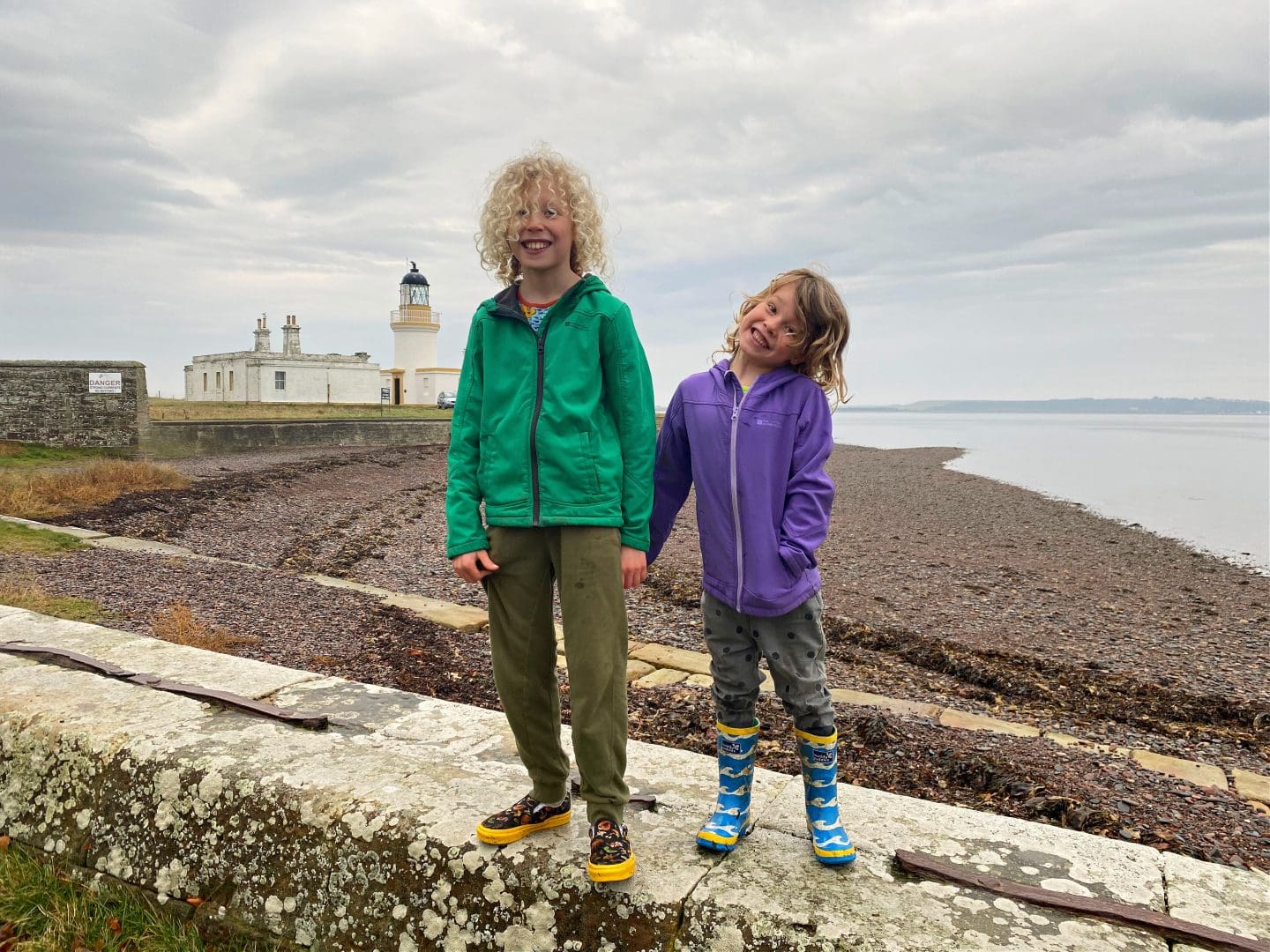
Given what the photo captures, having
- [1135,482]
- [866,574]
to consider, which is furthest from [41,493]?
[1135,482]

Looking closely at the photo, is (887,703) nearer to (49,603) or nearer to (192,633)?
(192,633)

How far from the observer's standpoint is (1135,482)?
31172 millimetres

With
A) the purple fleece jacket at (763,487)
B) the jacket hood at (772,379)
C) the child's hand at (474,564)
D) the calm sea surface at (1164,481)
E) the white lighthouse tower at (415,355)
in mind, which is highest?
the white lighthouse tower at (415,355)

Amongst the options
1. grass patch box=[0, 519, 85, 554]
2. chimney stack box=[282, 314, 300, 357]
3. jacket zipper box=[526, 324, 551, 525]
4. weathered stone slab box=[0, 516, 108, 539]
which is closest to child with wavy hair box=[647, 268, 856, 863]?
jacket zipper box=[526, 324, 551, 525]

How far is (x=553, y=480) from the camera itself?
2312 millimetres

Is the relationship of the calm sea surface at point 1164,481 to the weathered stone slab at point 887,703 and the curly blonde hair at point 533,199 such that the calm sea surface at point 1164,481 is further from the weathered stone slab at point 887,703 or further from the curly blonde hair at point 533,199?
the curly blonde hair at point 533,199

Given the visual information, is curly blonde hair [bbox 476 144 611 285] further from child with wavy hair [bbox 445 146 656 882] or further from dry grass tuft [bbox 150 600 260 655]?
dry grass tuft [bbox 150 600 260 655]

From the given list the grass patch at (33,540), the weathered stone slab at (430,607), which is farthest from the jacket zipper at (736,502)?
the grass patch at (33,540)

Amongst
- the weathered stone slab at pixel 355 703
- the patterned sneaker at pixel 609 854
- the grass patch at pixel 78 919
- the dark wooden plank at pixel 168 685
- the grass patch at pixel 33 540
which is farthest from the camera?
the grass patch at pixel 33 540

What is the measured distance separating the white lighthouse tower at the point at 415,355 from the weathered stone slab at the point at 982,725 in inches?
1888

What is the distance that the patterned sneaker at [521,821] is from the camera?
7.70 feet

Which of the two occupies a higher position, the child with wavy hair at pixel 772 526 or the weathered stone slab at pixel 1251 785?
the child with wavy hair at pixel 772 526

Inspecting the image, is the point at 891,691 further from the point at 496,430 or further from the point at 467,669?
the point at 496,430

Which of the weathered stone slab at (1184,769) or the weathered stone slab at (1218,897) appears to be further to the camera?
the weathered stone slab at (1184,769)
